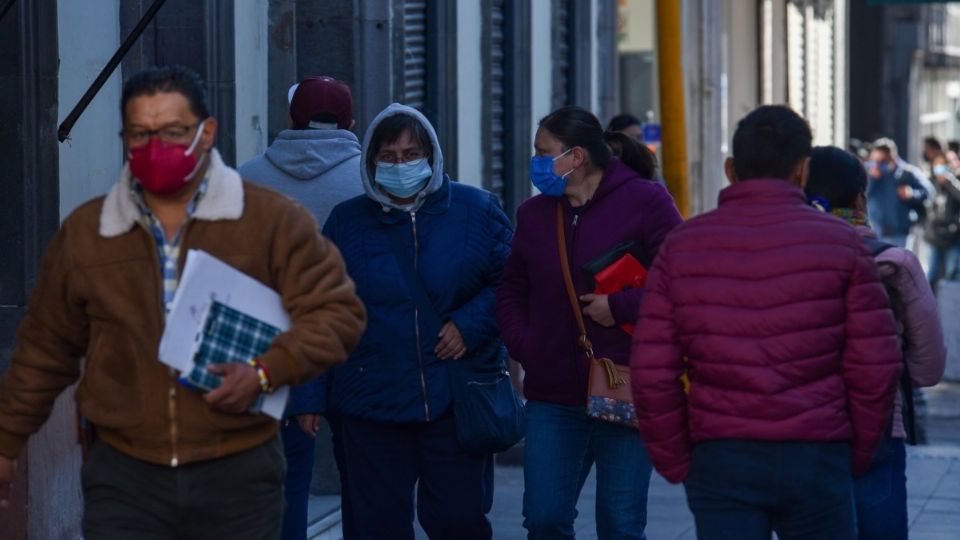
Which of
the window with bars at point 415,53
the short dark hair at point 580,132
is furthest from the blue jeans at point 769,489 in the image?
the window with bars at point 415,53

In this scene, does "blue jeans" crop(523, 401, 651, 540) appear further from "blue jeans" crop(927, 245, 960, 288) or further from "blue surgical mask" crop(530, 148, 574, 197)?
"blue jeans" crop(927, 245, 960, 288)

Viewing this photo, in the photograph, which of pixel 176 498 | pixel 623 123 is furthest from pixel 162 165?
pixel 623 123

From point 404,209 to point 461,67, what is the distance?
6822 mm

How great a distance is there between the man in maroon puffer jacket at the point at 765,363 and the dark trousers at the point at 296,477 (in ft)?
7.20

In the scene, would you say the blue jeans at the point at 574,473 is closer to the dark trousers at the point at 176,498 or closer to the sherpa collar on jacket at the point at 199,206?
the dark trousers at the point at 176,498

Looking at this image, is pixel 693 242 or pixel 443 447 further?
pixel 443 447

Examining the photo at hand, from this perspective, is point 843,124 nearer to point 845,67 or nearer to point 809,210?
point 845,67

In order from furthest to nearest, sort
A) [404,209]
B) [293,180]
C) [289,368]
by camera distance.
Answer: [293,180] → [404,209] → [289,368]

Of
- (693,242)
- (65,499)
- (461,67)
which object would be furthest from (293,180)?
(461,67)

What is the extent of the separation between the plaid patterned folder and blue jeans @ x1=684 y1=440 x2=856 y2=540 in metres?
1.11

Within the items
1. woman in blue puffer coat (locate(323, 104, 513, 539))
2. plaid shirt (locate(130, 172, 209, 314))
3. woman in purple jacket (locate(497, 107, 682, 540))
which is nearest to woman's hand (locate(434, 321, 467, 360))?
woman in blue puffer coat (locate(323, 104, 513, 539))

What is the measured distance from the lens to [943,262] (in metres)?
23.0

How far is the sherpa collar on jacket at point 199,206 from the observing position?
500 cm

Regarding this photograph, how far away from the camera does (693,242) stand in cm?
537
